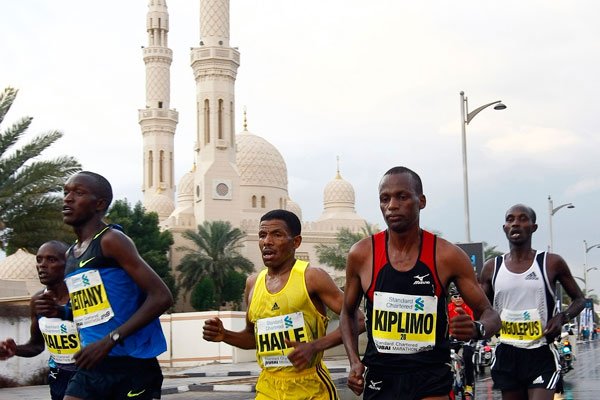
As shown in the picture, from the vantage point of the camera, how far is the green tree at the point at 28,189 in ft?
73.6

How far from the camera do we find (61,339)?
570cm

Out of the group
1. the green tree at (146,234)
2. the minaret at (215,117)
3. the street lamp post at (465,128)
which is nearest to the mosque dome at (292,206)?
the minaret at (215,117)

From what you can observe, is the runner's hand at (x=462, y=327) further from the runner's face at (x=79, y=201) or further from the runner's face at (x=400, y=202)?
the runner's face at (x=79, y=201)

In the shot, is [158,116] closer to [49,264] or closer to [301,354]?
[49,264]

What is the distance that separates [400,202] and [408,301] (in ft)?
1.49

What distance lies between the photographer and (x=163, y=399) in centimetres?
1451

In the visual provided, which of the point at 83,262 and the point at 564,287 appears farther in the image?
the point at 564,287

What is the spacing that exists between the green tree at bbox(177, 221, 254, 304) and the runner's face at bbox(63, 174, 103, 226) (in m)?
51.6

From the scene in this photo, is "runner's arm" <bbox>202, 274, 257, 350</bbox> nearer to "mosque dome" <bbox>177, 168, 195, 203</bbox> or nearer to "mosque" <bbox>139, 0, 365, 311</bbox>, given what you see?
"mosque" <bbox>139, 0, 365, 311</bbox>

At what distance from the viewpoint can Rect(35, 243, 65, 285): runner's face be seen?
602cm

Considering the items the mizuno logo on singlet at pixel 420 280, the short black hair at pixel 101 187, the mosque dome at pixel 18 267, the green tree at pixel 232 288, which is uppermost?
the mosque dome at pixel 18 267

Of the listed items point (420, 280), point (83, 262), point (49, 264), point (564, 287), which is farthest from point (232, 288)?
point (420, 280)

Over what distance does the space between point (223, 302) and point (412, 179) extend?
54061 millimetres

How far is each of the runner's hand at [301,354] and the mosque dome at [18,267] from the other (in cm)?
5126
